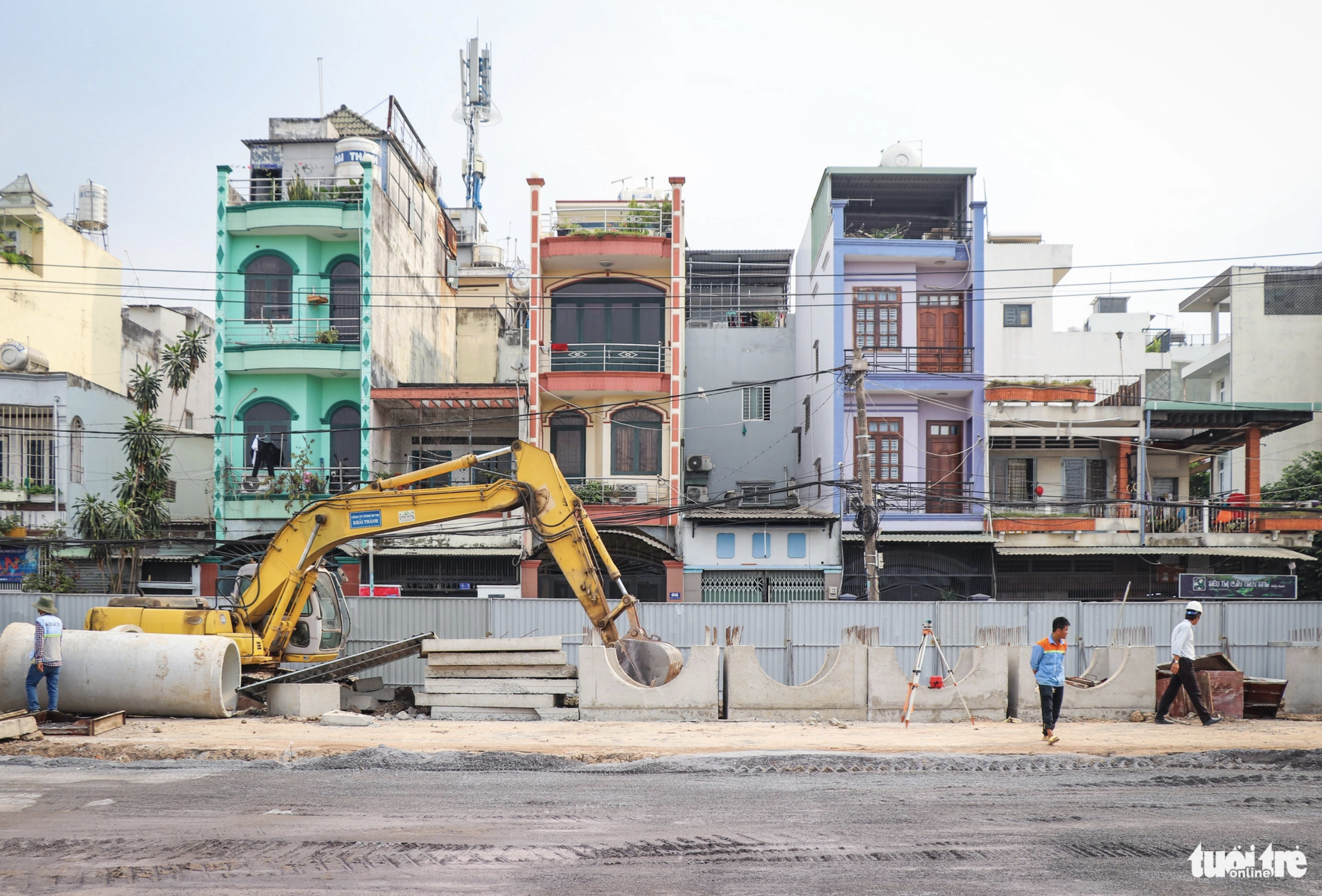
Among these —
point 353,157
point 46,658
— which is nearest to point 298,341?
point 353,157

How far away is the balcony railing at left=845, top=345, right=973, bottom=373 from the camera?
29.9 meters

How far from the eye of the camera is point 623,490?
29.6 m

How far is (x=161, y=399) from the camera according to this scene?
38.3m

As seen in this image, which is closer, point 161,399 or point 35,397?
point 35,397

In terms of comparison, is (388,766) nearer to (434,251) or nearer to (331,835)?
(331,835)

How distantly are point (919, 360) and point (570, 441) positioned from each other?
10813 mm

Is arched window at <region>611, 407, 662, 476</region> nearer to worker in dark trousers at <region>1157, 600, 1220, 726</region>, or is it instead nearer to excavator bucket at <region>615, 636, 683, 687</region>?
excavator bucket at <region>615, 636, 683, 687</region>

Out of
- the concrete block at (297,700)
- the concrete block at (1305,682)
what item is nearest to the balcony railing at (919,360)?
the concrete block at (1305,682)

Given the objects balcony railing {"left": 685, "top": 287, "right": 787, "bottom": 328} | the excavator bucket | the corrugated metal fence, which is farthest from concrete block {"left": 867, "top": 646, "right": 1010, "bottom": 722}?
A: balcony railing {"left": 685, "top": 287, "right": 787, "bottom": 328}

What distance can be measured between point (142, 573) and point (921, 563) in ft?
75.4

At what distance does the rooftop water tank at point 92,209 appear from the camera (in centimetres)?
4369

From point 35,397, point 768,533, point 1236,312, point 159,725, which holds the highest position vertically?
point 1236,312

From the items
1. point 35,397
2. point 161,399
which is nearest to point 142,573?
point 35,397

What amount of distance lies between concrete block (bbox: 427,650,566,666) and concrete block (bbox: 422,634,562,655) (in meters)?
0.06
